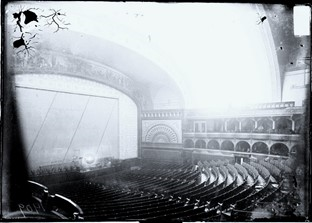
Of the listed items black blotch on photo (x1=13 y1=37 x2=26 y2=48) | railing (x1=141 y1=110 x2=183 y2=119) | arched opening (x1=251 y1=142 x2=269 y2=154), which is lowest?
arched opening (x1=251 y1=142 x2=269 y2=154)

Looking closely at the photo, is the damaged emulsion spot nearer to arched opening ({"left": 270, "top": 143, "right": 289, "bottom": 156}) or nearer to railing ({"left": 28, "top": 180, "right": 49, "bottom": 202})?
railing ({"left": 28, "top": 180, "right": 49, "bottom": 202})

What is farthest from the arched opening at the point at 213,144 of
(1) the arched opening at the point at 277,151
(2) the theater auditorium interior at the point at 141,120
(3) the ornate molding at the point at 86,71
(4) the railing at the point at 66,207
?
(4) the railing at the point at 66,207

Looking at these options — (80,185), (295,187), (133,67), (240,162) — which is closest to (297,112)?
(295,187)

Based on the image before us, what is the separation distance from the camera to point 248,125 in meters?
7.17

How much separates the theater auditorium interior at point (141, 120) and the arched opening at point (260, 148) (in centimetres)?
9

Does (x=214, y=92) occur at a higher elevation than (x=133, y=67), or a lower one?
lower

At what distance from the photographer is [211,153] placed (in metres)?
7.26

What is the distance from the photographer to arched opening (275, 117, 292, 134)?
5512 mm

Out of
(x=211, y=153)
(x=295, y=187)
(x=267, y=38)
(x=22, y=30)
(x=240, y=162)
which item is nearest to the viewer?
(x=22, y=30)

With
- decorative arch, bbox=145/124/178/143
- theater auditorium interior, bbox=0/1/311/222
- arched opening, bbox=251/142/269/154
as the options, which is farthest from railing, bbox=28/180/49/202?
arched opening, bbox=251/142/269/154

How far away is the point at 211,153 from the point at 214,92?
1990 millimetres

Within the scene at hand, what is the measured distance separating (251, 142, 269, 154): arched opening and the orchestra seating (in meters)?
0.47

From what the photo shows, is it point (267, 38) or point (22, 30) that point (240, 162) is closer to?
point (267, 38)

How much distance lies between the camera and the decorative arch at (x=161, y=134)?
21.6 feet
